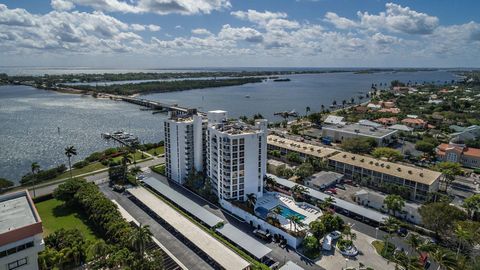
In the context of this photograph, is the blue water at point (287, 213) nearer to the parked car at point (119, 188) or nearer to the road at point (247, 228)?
the road at point (247, 228)

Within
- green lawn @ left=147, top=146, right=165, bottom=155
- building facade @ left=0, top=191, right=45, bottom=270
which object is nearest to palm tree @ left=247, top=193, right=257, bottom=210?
building facade @ left=0, top=191, right=45, bottom=270

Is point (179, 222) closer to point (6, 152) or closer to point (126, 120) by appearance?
point (6, 152)

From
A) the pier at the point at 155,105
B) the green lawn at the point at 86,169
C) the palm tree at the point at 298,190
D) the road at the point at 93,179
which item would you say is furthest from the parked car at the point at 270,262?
the pier at the point at 155,105

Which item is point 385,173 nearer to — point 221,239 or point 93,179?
point 221,239

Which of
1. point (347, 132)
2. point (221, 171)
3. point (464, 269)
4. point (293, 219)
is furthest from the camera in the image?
point (347, 132)

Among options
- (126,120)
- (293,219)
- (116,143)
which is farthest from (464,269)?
(126,120)

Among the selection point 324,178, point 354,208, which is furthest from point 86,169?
point 354,208

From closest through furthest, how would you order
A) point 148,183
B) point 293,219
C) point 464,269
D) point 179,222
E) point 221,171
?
point 464,269
point 293,219
point 179,222
point 221,171
point 148,183
